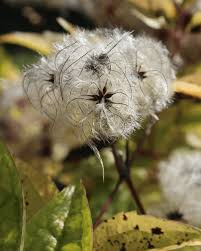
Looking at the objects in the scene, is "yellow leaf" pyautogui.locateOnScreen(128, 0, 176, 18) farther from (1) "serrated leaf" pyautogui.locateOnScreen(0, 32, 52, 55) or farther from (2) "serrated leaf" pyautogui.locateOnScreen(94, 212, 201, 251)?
(2) "serrated leaf" pyautogui.locateOnScreen(94, 212, 201, 251)

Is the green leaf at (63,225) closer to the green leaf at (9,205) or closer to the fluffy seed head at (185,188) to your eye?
the green leaf at (9,205)

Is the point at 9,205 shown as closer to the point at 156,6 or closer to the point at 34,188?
the point at 34,188

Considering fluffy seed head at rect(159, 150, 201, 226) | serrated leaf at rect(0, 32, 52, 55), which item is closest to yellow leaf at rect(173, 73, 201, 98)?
fluffy seed head at rect(159, 150, 201, 226)

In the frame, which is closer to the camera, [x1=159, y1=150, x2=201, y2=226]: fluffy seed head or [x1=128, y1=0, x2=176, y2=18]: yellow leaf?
[x1=159, y1=150, x2=201, y2=226]: fluffy seed head

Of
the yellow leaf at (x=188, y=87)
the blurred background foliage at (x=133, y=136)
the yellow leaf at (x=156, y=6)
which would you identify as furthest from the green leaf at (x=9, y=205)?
the yellow leaf at (x=156, y=6)

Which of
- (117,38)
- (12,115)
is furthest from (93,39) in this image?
(12,115)

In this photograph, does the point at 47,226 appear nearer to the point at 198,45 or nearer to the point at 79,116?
the point at 79,116

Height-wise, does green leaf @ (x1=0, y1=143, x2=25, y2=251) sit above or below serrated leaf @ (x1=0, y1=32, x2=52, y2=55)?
below
